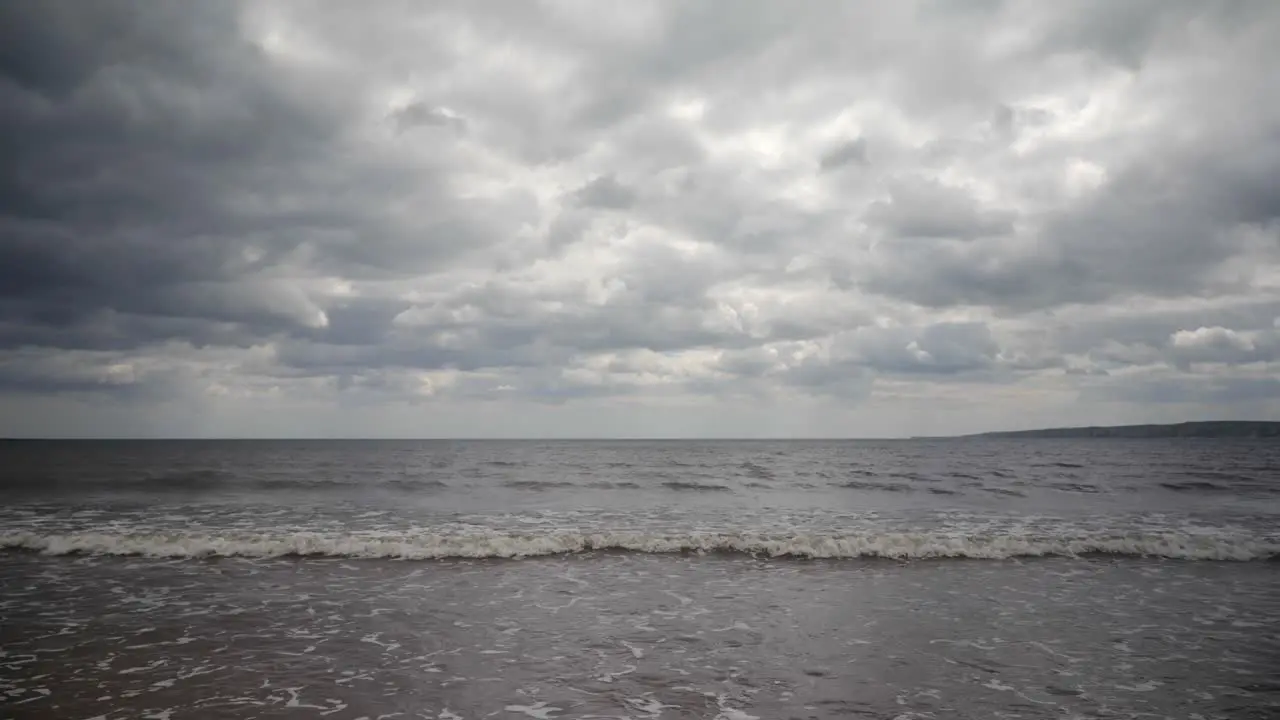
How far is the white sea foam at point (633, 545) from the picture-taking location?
19.1 metres

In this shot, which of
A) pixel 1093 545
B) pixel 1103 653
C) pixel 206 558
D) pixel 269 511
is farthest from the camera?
pixel 269 511

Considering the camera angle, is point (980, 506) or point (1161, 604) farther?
point (980, 506)

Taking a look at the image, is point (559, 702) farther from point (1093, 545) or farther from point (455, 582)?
point (1093, 545)

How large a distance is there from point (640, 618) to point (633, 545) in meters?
7.56

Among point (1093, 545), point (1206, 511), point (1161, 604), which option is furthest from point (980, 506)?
point (1161, 604)

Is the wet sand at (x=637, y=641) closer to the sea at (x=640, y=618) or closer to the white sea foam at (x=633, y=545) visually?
the sea at (x=640, y=618)

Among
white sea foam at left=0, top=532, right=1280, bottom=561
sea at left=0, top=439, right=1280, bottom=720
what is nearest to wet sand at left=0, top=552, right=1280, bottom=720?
sea at left=0, top=439, right=1280, bottom=720

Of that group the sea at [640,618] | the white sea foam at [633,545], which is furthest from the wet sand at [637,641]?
the white sea foam at [633,545]

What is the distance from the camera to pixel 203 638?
11.3 m

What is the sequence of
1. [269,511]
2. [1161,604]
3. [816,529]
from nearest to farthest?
1. [1161,604]
2. [816,529]
3. [269,511]

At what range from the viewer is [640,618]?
1262 cm

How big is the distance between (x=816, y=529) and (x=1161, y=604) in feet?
38.3

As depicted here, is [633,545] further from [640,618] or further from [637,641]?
[637,641]

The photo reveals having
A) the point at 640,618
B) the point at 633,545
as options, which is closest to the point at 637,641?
the point at 640,618
